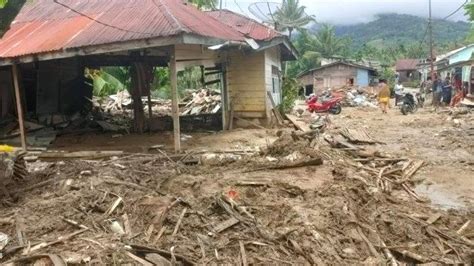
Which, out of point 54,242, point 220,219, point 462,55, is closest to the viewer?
point 54,242

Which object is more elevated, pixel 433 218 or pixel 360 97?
pixel 360 97

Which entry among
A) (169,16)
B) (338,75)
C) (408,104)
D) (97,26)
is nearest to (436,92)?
(408,104)

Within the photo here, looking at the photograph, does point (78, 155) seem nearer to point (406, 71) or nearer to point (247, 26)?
point (247, 26)

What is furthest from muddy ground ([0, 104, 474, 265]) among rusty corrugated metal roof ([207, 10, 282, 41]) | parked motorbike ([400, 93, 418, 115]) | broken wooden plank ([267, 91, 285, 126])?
parked motorbike ([400, 93, 418, 115])

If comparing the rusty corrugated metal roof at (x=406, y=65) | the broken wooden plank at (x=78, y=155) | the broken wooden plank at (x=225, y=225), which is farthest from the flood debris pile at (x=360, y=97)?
the broken wooden plank at (x=225, y=225)

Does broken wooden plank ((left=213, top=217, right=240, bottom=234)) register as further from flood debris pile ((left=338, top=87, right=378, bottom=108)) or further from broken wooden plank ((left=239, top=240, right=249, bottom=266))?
flood debris pile ((left=338, top=87, right=378, bottom=108))

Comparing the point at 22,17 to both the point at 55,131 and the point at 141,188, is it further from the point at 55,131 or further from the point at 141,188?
the point at 141,188

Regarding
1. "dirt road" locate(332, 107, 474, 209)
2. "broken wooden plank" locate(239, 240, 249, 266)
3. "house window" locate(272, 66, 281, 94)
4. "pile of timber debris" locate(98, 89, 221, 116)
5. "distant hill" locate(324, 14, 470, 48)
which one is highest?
"distant hill" locate(324, 14, 470, 48)

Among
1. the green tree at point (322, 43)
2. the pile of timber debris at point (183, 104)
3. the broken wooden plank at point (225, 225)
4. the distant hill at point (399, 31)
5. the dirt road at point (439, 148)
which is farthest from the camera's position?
the distant hill at point (399, 31)

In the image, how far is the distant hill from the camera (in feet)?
427

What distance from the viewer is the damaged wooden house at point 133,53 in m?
9.48

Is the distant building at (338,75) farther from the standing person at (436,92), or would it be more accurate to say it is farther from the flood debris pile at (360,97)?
the standing person at (436,92)

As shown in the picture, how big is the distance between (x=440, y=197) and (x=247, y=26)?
32.3 ft

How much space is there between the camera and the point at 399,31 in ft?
488
